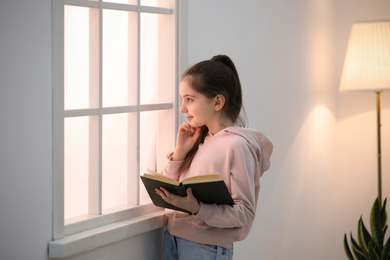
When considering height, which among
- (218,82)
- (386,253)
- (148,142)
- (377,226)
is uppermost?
(218,82)

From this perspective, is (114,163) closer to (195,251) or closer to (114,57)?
(114,57)

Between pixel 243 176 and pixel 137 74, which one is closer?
pixel 243 176

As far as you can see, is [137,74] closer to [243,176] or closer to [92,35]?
[92,35]

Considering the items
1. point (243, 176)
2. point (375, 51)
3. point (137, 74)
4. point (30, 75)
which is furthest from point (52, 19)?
point (375, 51)

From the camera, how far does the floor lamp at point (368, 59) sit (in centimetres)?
370

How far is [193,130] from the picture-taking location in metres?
2.17

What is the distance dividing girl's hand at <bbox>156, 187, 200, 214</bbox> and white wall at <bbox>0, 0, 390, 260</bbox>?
0.90 ft

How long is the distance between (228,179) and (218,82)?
0.35m

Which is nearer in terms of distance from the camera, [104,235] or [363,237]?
[104,235]

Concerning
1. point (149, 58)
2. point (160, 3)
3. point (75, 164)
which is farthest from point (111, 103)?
point (160, 3)

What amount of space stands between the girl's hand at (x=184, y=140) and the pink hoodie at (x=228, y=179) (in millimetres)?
31

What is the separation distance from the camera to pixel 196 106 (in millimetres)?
2043

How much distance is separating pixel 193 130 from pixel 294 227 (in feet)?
5.37

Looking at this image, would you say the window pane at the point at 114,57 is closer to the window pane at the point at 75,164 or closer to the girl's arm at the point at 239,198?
the window pane at the point at 75,164
